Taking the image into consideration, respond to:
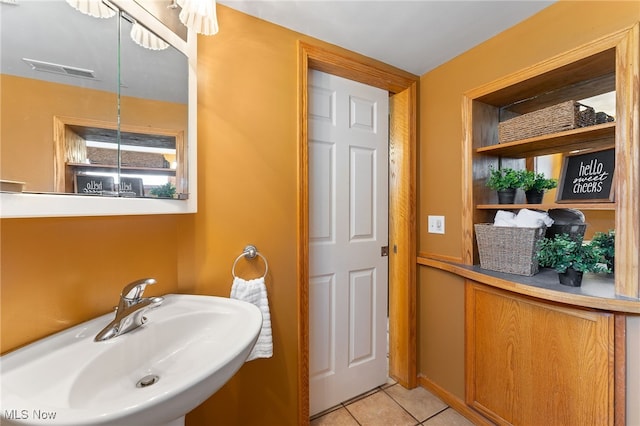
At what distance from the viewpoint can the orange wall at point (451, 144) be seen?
45.7 inches

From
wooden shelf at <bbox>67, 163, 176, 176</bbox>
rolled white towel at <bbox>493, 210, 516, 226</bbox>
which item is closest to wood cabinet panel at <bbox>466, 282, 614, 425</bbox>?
rolled white towel at <bbox>493, 210, 516, 226</bbox>

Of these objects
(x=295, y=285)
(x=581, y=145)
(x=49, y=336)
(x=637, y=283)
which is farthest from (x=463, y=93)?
(x=49, y=336)

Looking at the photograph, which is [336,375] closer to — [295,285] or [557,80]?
[295,285]

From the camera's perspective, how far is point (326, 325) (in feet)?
5.12

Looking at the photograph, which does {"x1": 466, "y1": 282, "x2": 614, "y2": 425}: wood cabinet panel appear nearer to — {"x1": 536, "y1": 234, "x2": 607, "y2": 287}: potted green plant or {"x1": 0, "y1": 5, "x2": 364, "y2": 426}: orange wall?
{"x1": 536, "y1": 234, "x2": 607, "y2": 287}: potted green plant

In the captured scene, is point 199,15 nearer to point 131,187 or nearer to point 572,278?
point 131,187

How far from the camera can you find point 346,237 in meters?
1.62

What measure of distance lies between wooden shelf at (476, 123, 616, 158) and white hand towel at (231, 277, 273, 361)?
1.45 metres

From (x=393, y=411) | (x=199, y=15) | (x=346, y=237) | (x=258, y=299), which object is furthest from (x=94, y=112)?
(x=393, y=411)

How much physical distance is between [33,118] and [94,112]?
16 cm

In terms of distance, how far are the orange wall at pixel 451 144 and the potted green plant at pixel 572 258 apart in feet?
0.78

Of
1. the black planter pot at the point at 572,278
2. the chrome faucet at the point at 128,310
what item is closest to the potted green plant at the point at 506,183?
the black planter pot at the point at 572,278

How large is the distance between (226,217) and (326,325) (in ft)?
3.03

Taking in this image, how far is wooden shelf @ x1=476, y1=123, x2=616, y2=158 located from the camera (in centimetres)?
105
